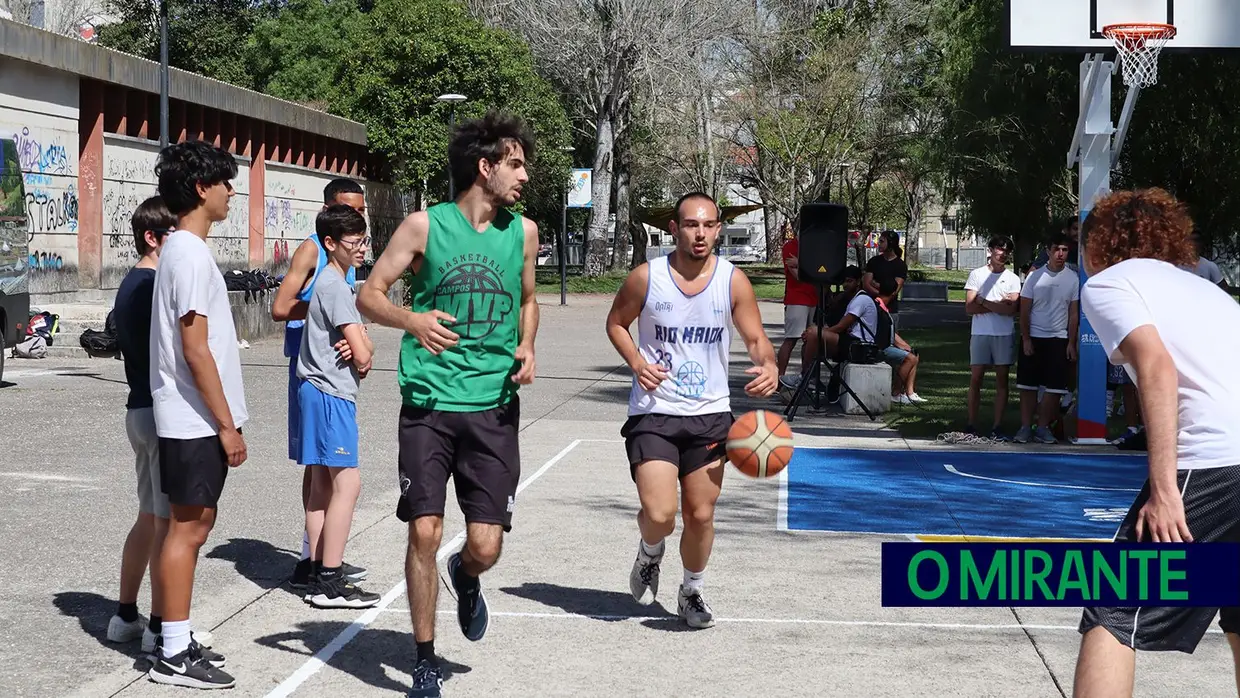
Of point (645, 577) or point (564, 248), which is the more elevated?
point (564, 248)

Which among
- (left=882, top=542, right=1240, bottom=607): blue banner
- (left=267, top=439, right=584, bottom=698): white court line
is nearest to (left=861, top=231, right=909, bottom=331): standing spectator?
(left=267, top=439, right=584, bottom=698): white court line

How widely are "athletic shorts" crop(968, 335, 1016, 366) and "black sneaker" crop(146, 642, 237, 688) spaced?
9.42m

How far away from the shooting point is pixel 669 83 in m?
49.4

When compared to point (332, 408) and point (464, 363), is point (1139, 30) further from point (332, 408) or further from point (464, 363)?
point (464, 363)

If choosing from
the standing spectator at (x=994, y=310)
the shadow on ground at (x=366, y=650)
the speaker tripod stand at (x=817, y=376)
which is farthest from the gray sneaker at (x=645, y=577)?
the speaker tripod stand at (x=817, y=376)

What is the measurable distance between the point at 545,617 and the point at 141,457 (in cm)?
194

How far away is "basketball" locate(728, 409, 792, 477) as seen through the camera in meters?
6.55

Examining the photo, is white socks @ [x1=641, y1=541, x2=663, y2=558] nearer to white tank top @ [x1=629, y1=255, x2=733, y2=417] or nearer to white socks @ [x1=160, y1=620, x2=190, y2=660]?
white tank top @ [x1=629, y1=255, x2=733, y2=417]

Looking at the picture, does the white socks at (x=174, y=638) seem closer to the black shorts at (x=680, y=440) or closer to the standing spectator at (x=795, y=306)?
the black shorts at (x=680, y=440)

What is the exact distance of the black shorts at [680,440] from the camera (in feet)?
21.6

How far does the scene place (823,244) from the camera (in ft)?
54.4

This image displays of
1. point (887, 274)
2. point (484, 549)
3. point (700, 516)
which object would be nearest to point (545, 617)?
point (700, 516)

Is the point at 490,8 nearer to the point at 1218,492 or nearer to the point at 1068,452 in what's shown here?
the point at 1068,452

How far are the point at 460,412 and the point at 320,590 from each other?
5.69ft
